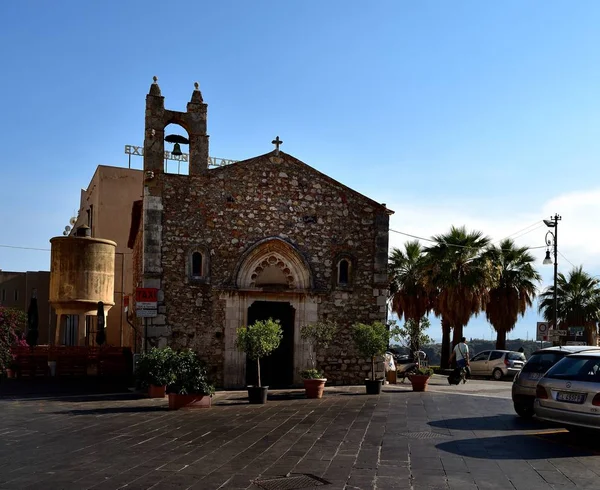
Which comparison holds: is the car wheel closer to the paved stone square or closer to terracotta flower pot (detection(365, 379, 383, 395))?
the paved stone square

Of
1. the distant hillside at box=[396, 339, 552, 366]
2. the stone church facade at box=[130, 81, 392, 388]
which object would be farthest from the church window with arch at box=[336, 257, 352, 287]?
the distant hillside at box=[396, 339, 552, 366]

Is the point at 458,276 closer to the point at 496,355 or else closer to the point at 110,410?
the point at 496,355

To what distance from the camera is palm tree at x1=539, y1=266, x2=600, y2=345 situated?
3516 cm

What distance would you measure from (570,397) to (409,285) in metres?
22.6

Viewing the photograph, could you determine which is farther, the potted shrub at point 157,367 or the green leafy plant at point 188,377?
the potted shrub at point 157,367

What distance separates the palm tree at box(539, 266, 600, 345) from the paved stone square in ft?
71.6

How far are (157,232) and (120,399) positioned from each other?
16.1 feet

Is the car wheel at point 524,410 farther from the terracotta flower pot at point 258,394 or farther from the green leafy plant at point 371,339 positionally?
the terracotta flower pot at point 258,394

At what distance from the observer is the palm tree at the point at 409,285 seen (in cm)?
3299

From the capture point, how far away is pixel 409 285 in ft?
109

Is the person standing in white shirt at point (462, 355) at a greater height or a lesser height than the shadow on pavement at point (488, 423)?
greater

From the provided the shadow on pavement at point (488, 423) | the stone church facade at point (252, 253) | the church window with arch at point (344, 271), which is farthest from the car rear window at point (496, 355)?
the shadow on pavement at point (488, 423)

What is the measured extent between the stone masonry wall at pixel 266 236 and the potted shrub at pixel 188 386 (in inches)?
147

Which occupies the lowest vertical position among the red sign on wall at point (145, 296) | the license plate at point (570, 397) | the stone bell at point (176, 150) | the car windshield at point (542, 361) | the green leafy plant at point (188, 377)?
the green leafy plant at point (188, 377)
